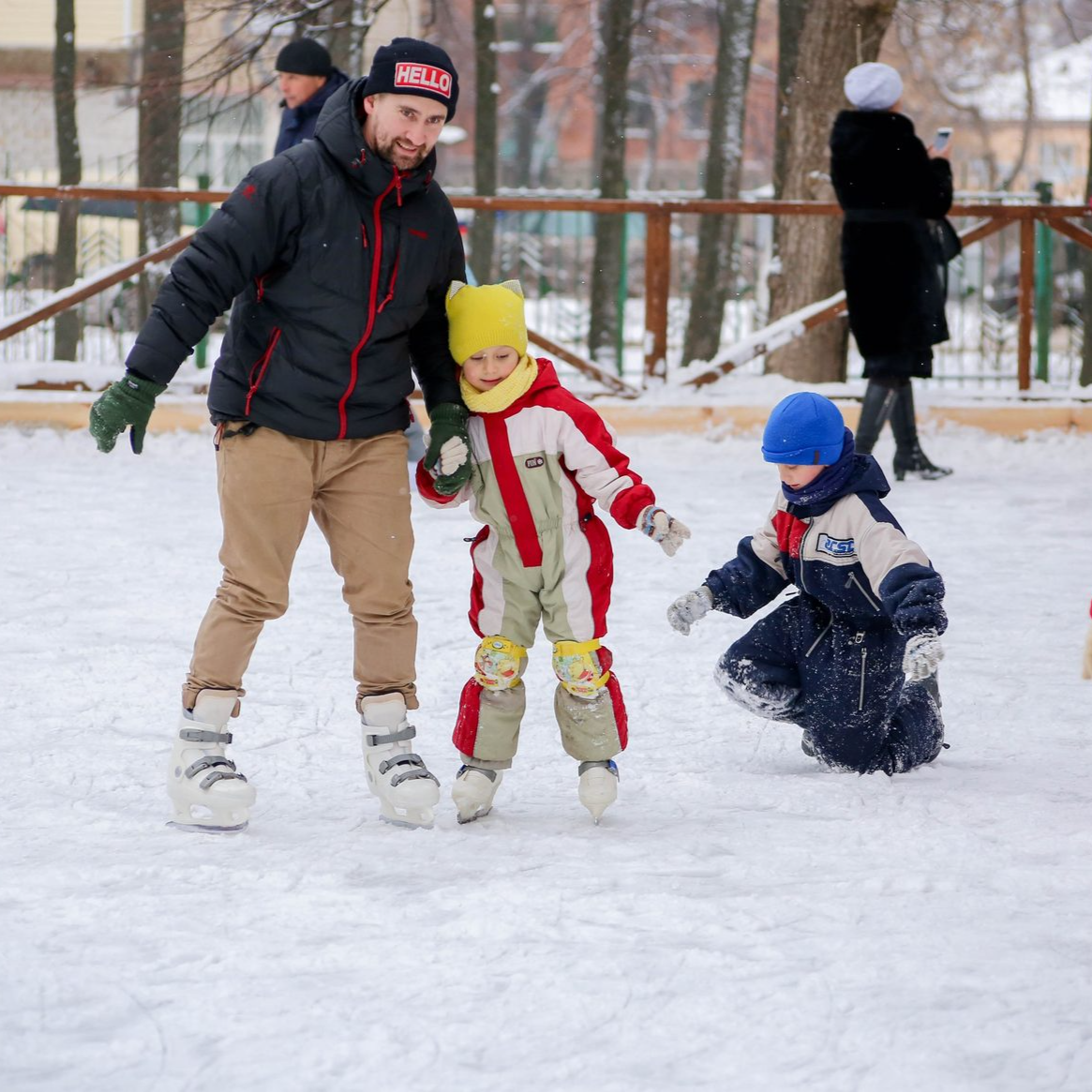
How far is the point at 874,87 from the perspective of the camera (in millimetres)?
6984

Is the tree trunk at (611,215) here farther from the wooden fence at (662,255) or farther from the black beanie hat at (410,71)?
the black beanie hat at (410,71)

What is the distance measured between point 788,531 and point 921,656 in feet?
1.96

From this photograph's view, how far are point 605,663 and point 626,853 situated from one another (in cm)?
41

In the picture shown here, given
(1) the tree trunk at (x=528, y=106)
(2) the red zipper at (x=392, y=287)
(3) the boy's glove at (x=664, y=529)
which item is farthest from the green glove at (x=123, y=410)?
(1) the tree trunk at (x=528, y=106)

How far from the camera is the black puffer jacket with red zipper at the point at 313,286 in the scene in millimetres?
2959

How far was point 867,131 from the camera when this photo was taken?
7129 millimetres

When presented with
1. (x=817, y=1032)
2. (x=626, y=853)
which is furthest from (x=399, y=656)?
(x=817, y=1032)

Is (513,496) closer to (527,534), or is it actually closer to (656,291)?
(527,534)

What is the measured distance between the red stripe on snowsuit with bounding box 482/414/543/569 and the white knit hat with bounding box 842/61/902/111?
4539mm

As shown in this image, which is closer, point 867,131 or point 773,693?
point 773,693

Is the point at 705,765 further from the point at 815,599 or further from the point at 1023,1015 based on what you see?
the point at 1023,1015

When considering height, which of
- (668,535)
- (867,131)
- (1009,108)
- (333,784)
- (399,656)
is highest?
(1009,108)

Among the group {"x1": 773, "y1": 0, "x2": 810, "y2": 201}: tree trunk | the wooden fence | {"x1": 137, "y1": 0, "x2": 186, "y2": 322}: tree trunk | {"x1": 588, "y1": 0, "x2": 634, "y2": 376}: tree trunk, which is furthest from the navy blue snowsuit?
{"x1": 137, "y1": 0, "x2": 186, "y2": 322}: tree trunk

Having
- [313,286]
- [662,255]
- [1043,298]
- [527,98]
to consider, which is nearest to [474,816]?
[313,286]
